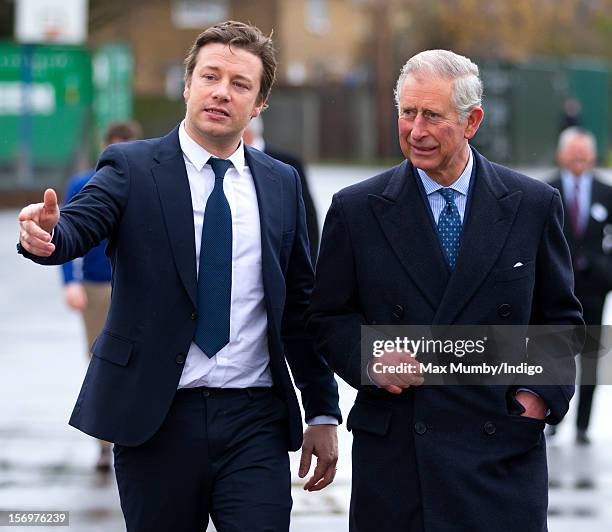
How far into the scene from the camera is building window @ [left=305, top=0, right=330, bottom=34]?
60.1 meters

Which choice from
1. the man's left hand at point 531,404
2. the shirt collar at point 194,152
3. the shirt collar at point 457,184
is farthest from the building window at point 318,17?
the man's left hand at point 531,404

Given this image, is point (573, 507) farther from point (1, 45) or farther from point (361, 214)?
point (1, 45)

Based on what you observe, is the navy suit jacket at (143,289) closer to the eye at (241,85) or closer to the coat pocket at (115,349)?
the coat pocket at (115,349)

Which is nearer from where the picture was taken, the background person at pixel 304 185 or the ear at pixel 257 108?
the ear at pixel 257 108

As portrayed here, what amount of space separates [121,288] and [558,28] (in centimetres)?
5170

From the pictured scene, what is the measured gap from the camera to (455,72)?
13.3ft

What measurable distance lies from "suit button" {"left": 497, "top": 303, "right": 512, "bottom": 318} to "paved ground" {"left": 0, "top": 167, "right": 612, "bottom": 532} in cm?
308

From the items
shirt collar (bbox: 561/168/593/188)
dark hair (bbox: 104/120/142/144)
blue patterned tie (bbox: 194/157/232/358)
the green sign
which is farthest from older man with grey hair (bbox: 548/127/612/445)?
the green sign

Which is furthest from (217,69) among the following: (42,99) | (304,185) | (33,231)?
(42,99)

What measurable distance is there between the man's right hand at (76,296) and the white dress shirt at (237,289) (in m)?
3.99

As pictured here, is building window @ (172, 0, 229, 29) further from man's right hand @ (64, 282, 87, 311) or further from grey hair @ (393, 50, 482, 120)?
grey hair @ (393, 50, 482, 120)

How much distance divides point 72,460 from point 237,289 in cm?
453

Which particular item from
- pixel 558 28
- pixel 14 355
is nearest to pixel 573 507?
pixel 14 355

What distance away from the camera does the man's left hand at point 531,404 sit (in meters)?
4.09
